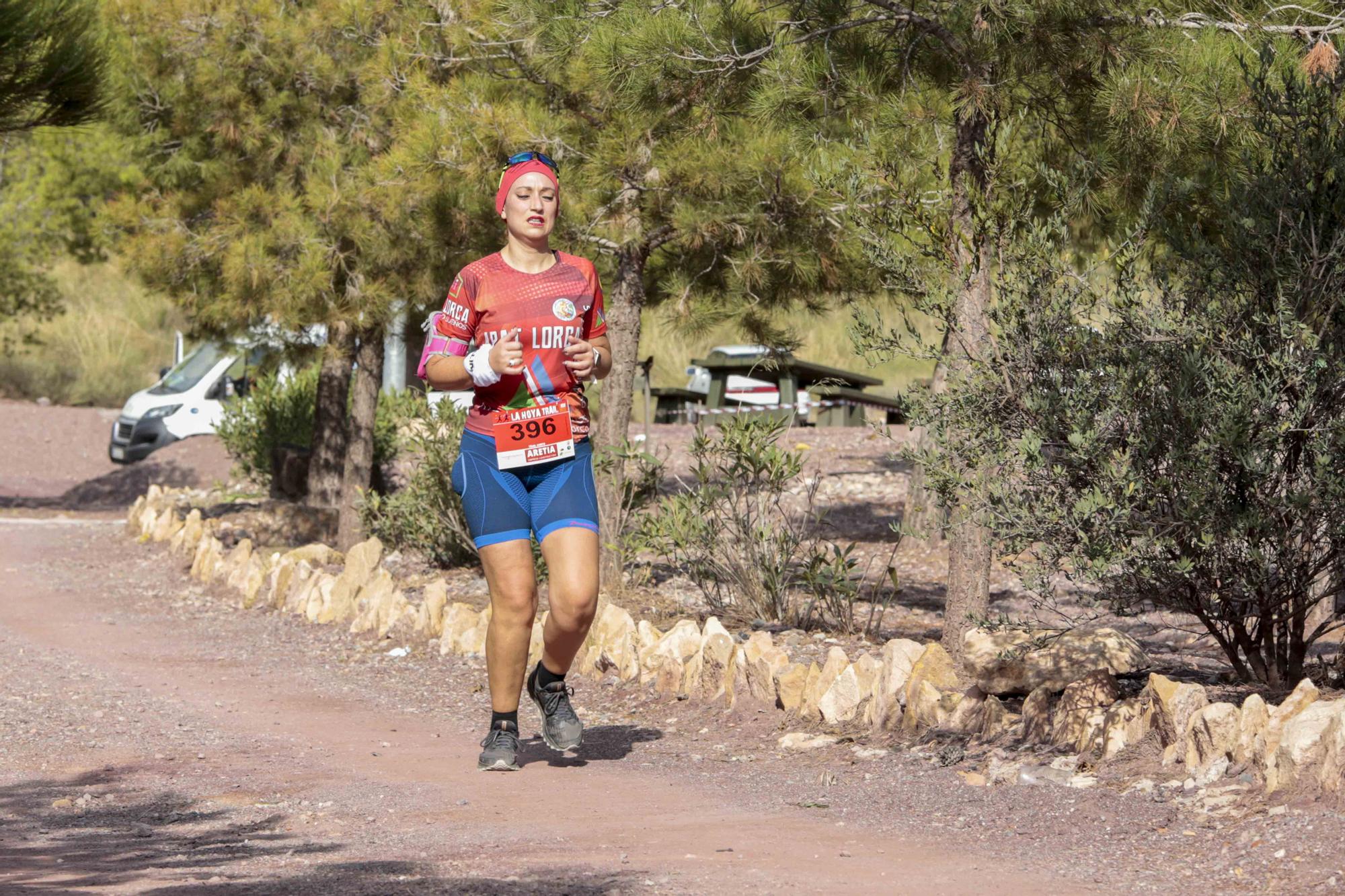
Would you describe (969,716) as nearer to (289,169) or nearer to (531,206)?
(531,206)

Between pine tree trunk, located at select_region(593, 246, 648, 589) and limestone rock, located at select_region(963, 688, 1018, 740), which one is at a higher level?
pine tree trunk, located at select_region(593, 246, 648, 589)

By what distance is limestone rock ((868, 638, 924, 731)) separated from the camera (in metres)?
5.55

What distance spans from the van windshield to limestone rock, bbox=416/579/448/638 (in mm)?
13743

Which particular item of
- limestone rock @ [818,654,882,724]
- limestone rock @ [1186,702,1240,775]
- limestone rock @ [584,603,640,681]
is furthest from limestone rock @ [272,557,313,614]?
limestone rock @ [1186,702,1240,775]

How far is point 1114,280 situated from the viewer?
4977mm

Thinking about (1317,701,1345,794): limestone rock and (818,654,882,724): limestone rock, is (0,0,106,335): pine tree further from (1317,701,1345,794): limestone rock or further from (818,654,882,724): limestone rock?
(1317,701,1345,794): limestone rock

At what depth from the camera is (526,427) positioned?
15.8 ft

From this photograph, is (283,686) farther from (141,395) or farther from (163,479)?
(141,395)

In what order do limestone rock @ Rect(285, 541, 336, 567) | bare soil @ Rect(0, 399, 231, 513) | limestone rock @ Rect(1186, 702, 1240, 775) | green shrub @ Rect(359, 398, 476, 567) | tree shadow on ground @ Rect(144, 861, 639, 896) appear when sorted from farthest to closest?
bare soil @ Rect(0, 399, 231, 513), limestone rock @ Rect(285, 541, 336, 567), green shrub @ Rect(359, 398, 476, 567), limestone rock @ Rect(1186, 702, 1240, 775), tree shadow on ground @ Rect(144, 861, 639, 896)

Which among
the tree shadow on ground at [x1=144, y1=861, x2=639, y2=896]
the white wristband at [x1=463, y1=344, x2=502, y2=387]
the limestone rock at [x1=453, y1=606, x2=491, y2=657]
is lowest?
the tree shadow on ground at [x1=144, y1=861, x2=639, y2=896]

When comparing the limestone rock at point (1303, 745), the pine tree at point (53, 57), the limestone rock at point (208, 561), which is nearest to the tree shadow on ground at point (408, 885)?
the limestone rock at point (1303, 745)

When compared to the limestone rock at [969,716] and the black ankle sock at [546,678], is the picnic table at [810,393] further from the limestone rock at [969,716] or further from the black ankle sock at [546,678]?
the black ankle sock at [546,678]

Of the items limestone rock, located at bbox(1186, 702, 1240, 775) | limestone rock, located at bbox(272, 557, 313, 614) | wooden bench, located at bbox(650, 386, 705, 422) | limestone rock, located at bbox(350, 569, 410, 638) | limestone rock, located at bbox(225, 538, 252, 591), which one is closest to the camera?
limestone rock, located at bbox(1186, 702, 1240, 775)

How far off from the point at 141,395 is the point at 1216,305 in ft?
60.1
